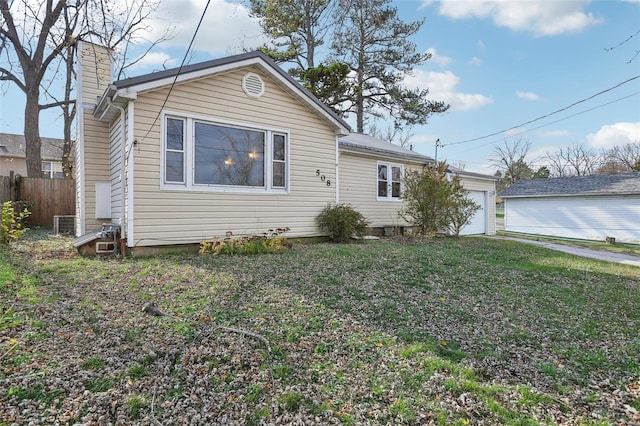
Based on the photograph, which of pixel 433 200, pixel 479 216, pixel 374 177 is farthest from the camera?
pixel 479 216

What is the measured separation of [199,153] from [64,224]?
609cm

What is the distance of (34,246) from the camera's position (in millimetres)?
7285

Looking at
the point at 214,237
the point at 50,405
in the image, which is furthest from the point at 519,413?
the point at 214,237

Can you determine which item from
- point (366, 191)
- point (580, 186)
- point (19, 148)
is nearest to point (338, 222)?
point (366, 191)

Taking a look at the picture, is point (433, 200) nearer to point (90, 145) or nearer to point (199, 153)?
point (199, 153)

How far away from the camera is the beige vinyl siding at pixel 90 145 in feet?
26.3

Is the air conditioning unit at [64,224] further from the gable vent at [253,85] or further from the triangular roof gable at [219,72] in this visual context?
the gable vent at [253,85]

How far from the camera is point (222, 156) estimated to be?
7625 mm

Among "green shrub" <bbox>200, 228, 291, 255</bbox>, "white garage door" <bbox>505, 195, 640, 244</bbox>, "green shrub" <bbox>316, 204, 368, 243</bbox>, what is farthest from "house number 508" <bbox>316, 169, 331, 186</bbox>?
"white garage door" <bbox>505, 195, 640, 244</bbox>

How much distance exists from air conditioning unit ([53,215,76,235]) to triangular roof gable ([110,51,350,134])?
214 inches

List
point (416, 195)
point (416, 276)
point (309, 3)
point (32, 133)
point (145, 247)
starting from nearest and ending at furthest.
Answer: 1. point (416, 276)
2. point (145, 247)
3. point (416, 195)
4. point (32, 133)
5. point (309, 3)

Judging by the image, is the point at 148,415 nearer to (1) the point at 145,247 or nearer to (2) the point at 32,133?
(1) the point at 145,247

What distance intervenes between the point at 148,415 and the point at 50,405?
601 mm

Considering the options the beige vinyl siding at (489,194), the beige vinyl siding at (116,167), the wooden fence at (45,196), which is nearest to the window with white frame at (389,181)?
the beige vinyl siding at (489,194)
